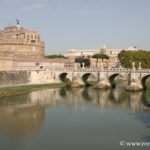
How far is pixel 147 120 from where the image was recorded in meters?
16.8

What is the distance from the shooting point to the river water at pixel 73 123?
12.8 meters

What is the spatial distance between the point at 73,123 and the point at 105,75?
18376mm

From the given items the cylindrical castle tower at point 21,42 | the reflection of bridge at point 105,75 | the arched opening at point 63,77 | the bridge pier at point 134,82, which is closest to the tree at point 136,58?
the reflection of bridge at point 105,75

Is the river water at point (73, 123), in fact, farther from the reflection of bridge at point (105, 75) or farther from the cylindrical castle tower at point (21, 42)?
the cylindrical castle tower at point (21, 42)

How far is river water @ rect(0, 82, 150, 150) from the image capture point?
12750mm

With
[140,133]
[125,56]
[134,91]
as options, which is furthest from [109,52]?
[140,133]

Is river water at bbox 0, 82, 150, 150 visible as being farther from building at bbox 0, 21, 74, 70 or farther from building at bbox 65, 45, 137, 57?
building at bbox 65, 45, 137, 57

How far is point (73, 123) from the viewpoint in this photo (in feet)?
53.4

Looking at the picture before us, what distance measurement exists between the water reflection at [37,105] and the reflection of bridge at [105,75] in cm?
316

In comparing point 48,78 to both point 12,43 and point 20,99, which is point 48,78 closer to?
point 12,43

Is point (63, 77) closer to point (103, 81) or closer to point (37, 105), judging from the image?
point (103, 81)

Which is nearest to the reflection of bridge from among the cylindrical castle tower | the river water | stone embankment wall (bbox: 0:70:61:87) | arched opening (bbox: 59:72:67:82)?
arched opening (bbox: 59:72:67:82)

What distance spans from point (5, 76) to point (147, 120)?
17.0 m

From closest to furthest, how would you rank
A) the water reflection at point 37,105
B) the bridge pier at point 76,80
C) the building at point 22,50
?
the water reflection at point 37,105 → the building at point 22,50 → the bridge pier at point 76,80
